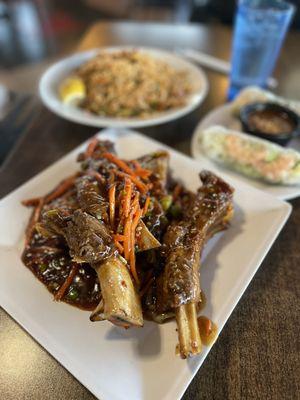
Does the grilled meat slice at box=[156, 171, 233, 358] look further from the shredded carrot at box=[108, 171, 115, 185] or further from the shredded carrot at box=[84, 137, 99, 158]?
the shredded carrot at box=[84, 137, 99, 158]

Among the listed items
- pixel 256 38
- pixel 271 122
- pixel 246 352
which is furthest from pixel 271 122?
pixel 246 352

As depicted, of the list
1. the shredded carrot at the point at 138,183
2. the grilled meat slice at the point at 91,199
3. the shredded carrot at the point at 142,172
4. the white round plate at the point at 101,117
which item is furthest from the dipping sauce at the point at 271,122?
the grilled meat slice at the point at 91,199

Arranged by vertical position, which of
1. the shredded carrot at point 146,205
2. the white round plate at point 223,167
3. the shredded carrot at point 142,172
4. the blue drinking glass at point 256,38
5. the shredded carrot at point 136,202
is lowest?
the white round plate at point 223,167

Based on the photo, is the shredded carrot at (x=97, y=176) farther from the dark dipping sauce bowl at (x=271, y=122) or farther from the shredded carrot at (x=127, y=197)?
the dark dipping sauce bowl at (x=271, y=122)

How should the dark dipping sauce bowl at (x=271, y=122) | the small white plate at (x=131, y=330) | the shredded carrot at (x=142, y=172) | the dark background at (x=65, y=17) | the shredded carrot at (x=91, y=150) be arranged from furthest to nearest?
the dark background at (x=65, y=17), the dark dipping sauce bowl at (x=271, y=122), the shredded carrot at (x=91, y=150), the shredded carrot at (x=142, y=172), the small white plate at (x=131, y=330)

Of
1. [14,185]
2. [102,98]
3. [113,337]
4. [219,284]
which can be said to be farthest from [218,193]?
[102,98]

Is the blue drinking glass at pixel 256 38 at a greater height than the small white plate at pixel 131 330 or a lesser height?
greater

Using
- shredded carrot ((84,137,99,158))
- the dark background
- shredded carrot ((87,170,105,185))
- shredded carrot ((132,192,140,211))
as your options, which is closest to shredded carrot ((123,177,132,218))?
shredded carrot ((132,192,140,211))

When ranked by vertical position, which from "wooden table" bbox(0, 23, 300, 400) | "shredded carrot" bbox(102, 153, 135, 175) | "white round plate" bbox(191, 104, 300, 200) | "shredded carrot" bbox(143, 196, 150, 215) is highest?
"shredded carrot" bbox(102, 153, 135, 175)
